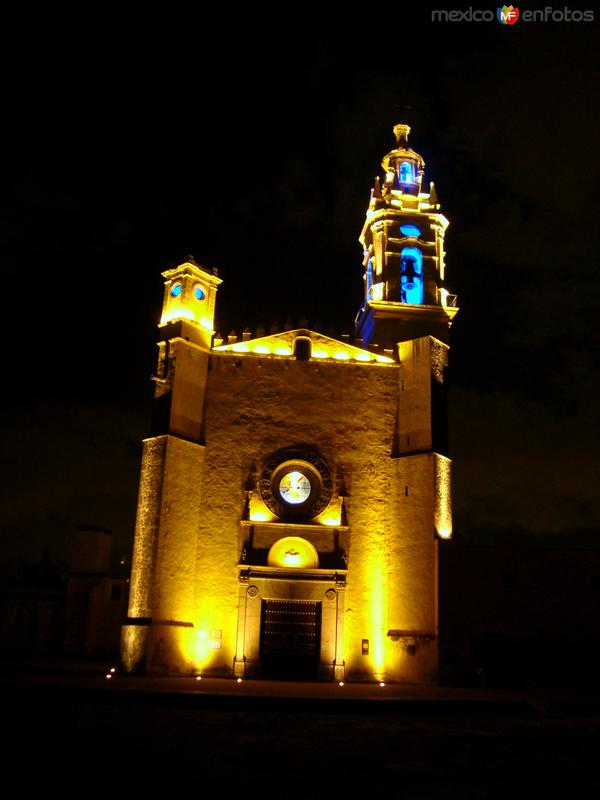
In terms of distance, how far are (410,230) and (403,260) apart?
1733 mm

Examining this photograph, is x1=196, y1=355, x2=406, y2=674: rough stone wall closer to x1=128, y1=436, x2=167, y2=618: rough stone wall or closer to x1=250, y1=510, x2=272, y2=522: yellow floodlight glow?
x1=250, y1=510, x2=272, y2=522: yellow floodlight glow

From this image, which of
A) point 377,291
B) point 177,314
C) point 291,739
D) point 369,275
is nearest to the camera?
point 291,739

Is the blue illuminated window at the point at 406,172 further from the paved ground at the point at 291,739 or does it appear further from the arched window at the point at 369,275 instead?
the paved ground at the point at 291,739

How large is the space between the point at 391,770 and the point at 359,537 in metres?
16.5

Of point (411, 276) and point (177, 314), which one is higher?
point (411, 276)

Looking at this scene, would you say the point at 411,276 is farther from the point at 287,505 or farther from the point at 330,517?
the point at 287,505

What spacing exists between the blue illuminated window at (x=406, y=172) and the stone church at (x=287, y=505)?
29.4 feet

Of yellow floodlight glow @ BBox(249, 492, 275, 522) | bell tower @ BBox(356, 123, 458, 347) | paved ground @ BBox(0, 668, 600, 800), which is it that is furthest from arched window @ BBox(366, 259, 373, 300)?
paved ground @ BBox(0, 668, 600, 800)

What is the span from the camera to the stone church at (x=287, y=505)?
84.1ft

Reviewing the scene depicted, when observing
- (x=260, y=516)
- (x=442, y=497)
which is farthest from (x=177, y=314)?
(x=442, y=497)

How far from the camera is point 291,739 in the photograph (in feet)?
44.6

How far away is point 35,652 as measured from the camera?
3800 centimetres

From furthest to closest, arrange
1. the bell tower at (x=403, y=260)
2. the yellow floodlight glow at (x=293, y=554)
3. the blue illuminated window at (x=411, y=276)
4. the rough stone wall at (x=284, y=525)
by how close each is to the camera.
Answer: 1. the blue illuminated window at (x=411, y=276)
2. the bell tower at (x=403, y=260)
3. the yellow floodlight glow at (x=293, y=554)
4. the rough stone wall at (x=284, y=525)

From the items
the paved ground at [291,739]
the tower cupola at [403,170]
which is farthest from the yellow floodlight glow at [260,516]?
the tower cupola at [403,170]
